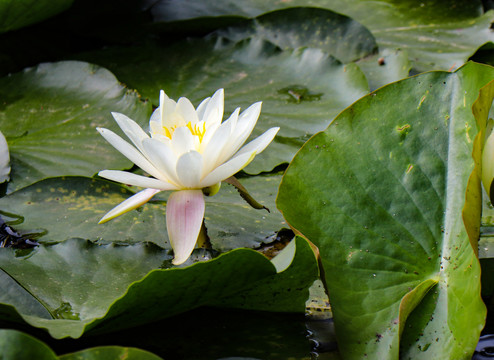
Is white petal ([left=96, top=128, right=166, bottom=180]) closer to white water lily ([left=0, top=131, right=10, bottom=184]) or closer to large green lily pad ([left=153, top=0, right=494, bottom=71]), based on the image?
white water lily ([left=0, top=131, right=10, bottom=184])

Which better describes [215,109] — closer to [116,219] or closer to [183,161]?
[183,161]

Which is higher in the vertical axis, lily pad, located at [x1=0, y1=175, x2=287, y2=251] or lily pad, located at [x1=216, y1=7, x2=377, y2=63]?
lily pad, located at [x1=216, y1=7, x2=377, y2=63]

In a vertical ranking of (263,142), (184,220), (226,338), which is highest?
(263,142)

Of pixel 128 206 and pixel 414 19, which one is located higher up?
pixel 414 19

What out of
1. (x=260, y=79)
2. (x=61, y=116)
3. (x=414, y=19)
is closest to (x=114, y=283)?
(x=61, y=116)

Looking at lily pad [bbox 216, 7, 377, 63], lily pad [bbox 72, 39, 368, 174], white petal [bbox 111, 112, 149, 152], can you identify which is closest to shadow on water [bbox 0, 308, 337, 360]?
white petal [bbox 111, 112, 149, 152]
